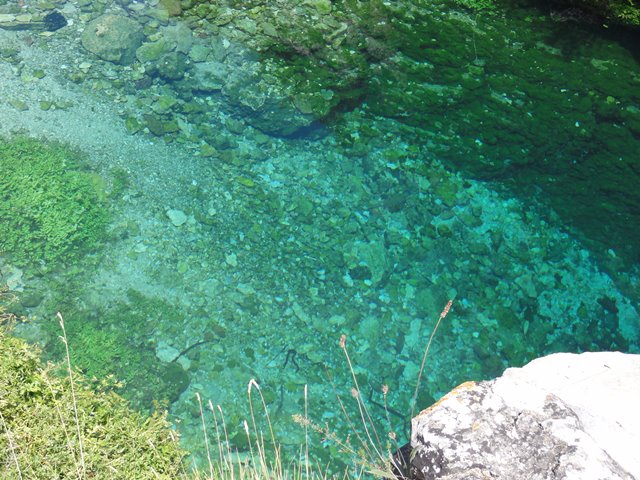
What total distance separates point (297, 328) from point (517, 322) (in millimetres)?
1704

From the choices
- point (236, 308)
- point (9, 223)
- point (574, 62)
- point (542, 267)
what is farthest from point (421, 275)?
point (574, 62)

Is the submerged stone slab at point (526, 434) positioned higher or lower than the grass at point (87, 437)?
higher

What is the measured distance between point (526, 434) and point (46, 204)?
3718 mm

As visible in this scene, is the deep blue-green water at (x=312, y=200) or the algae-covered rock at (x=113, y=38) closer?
the deep blue-green water at (x=312, y=200)

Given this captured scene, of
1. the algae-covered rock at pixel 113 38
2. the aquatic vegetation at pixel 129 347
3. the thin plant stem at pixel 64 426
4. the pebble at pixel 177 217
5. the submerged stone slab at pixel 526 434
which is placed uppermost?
the submerged stone slab at pixel 526 434

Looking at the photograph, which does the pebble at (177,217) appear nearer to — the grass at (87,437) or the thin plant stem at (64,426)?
the grass at (87,437)

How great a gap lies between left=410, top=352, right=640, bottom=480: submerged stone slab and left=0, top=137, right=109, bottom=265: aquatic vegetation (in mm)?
3029

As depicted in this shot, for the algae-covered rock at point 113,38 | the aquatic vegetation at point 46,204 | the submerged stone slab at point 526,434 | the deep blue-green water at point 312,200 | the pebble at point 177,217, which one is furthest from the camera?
the algae-covered rock at point 113,38

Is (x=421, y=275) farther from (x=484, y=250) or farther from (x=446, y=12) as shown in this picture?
(x=446, y=12)

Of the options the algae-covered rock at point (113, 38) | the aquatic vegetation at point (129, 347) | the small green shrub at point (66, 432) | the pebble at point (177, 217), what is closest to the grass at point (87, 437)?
the small green shrub at point (66, 432)

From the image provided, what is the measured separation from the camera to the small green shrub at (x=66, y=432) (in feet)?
8.50

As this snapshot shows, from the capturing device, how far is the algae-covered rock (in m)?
5.64

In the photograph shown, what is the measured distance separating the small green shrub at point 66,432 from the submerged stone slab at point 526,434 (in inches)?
55.5

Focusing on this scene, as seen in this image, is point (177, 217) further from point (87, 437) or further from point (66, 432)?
point (66, 432)
